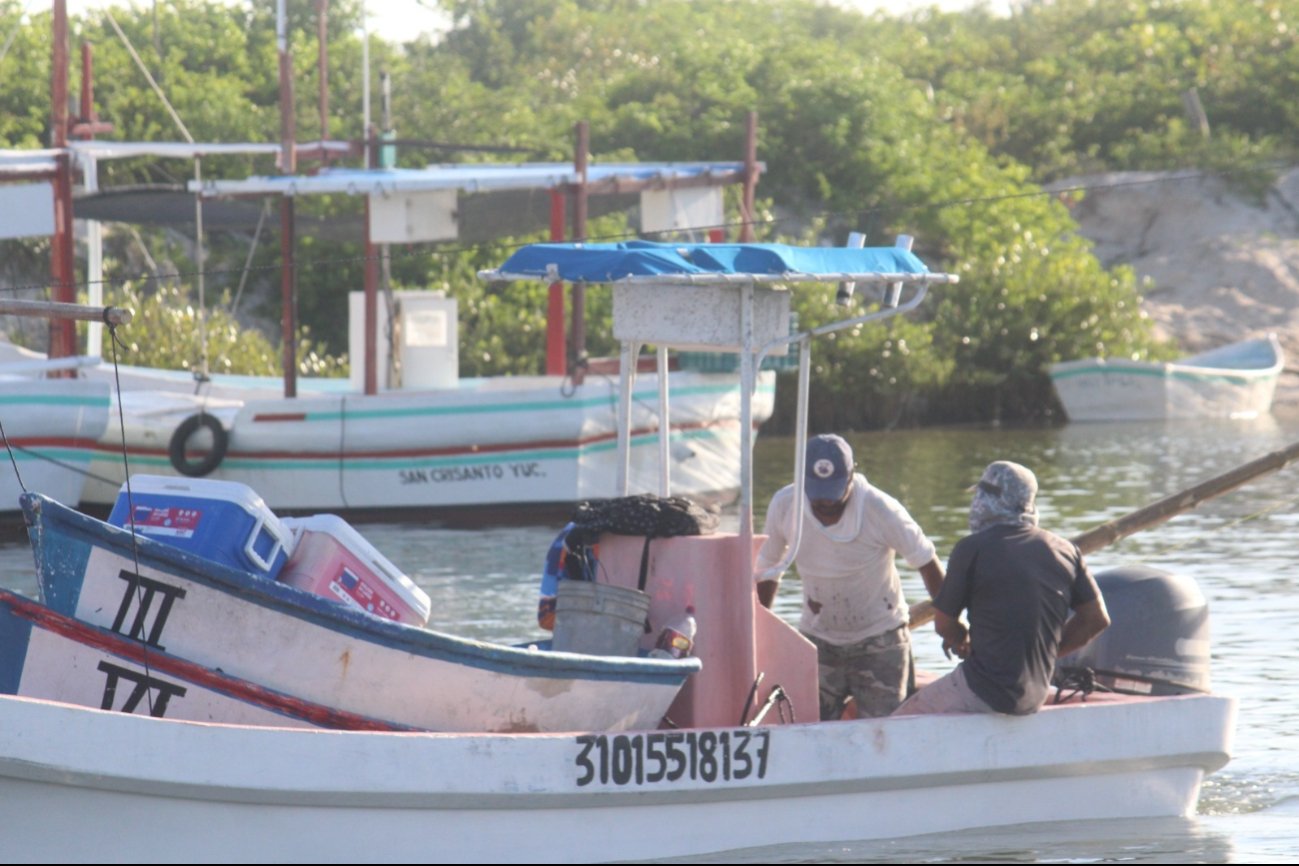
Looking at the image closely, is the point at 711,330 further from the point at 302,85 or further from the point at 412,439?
the point at 302,85

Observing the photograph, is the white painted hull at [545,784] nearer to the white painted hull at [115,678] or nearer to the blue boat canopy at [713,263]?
the white painted hull at [115,678]

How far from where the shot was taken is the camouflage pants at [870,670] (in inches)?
328

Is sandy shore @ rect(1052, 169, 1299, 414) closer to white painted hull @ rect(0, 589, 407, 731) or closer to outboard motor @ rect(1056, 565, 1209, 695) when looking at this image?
outboard motor @ rect(1056, 565, 1209, 695)

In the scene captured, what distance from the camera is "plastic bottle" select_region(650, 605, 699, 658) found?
782 cm

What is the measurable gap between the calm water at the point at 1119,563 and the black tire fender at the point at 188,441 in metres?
1.54

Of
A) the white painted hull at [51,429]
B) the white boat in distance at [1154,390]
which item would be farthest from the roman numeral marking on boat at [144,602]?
the white boat in distance at [1154,390]

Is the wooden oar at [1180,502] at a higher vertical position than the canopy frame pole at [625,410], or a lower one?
lower

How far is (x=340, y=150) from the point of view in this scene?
21047 millimetres

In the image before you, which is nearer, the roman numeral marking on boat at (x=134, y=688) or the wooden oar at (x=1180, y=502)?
the roman numeral marking on boat at (x=134, y=688)

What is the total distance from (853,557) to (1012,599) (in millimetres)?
679

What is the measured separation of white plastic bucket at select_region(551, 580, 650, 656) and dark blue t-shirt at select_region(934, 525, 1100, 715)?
1141mm

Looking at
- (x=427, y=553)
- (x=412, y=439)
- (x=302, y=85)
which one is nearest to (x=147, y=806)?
(x=427, y=553)

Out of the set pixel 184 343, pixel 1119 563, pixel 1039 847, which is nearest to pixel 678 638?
pixel 1039 847

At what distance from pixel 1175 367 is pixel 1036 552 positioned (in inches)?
897
